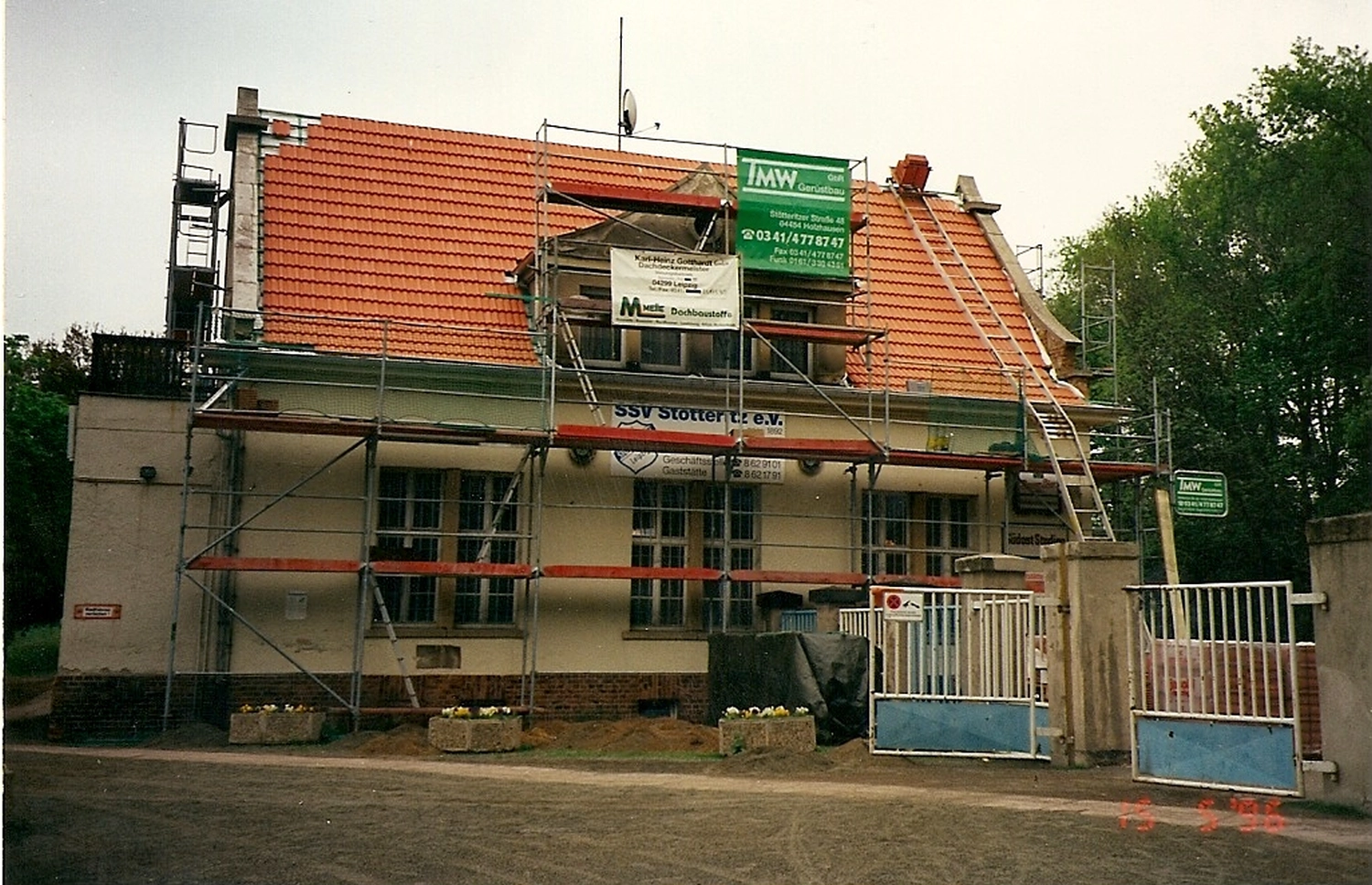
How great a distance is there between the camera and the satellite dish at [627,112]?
28.4 m

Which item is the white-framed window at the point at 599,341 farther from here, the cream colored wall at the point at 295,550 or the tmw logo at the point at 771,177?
the tmw logo at the point at 771,177

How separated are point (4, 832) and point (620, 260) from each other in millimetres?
13465

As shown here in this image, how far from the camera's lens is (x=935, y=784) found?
14.1 m

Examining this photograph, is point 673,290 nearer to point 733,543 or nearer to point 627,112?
point 733,543

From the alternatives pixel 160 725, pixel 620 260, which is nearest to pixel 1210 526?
pixel 620 260

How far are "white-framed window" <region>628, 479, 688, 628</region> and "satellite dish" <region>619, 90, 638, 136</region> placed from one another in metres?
8.58

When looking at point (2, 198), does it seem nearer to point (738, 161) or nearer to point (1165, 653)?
point (1165, 653)

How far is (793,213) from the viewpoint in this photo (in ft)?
77.6

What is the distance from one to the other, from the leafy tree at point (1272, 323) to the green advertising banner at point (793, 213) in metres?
8.07

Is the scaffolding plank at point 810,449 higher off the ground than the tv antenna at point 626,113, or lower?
lower

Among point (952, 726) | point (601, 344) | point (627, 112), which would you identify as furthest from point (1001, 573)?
point (627, 112)

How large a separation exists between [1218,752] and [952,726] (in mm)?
3789

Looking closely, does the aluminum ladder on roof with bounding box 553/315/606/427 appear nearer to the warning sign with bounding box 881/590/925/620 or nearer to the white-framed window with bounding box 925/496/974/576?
the white-framed window with bounding box 925/496/974/576
